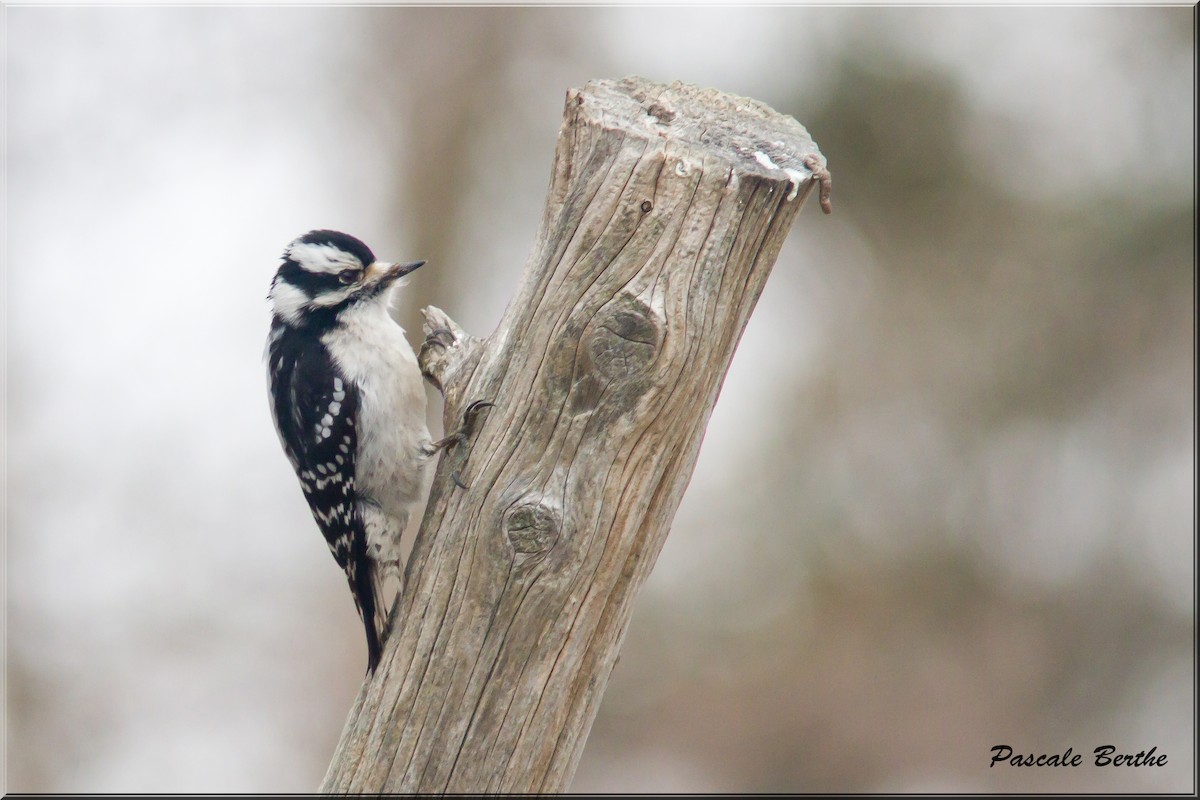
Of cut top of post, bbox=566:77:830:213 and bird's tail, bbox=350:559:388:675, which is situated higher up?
cut top of post, bbox=566:77:830:213

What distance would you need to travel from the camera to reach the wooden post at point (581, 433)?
269 cm

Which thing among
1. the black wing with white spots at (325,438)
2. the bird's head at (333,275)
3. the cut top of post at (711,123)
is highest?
the cut top of post at (711,123)

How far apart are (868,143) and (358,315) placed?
7599 mm

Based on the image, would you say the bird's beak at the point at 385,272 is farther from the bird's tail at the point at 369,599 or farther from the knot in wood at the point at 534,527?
the knot in wood at the point at 534,527

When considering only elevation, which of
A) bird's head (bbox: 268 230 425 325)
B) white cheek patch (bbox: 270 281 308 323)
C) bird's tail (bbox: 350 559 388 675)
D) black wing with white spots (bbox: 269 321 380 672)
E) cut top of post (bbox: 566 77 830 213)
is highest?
cut top of post (bbox: 566 77 830 213)

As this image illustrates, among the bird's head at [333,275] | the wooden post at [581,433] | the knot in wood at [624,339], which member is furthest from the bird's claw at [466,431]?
A: the bird's head at [333,275]

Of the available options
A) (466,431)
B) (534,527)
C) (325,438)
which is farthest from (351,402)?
(534,527)

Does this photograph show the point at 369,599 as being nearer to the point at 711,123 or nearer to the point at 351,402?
the point at 351,402

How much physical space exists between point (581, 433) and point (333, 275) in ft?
6.25

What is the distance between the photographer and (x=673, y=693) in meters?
9.07

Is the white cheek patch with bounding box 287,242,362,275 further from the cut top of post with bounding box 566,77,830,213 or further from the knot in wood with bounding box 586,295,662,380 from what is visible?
the knot in wood with bounding box 586,295,662,380

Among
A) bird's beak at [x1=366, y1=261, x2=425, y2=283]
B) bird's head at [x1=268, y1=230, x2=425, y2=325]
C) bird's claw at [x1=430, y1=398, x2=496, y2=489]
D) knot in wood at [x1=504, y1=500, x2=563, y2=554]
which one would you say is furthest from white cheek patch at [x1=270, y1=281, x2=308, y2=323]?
knot in wood at [x1=504, y1=500, x2=563, y2=554]

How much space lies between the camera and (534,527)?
2.74 m

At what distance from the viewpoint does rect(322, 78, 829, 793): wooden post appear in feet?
8.82
